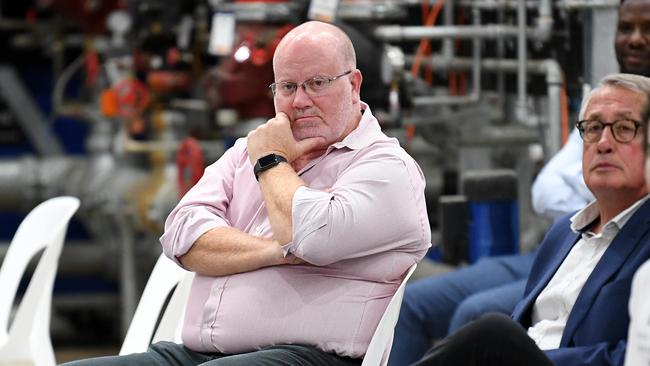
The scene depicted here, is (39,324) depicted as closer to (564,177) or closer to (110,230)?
(564,177)

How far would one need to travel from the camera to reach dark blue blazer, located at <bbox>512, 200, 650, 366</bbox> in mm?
2932

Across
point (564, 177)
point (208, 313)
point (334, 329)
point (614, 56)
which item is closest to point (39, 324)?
point (208, 313)

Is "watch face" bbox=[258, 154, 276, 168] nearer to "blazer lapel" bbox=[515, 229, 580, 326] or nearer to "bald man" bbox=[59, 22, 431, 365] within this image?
"bald man" bbox=[59, 22, 431, 365]

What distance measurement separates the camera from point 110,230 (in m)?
8.48

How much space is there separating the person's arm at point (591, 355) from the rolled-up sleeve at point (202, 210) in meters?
0.85

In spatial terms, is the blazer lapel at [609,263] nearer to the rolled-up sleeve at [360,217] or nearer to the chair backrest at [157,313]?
the rolled-up sleeve at [360,217]

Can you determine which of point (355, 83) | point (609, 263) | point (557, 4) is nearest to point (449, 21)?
point (557, 4)

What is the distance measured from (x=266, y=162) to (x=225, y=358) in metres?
0.47

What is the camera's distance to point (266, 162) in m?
3.25

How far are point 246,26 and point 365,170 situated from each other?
10.7 ft

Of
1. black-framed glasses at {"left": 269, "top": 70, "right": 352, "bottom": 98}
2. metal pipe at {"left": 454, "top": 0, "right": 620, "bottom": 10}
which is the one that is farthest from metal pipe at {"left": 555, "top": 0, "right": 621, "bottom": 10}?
black-framed glasses at {"left": 269, "top": 70, "right": 352, "bottom": 98}

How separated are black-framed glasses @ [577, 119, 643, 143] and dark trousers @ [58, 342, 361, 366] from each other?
2.40ft

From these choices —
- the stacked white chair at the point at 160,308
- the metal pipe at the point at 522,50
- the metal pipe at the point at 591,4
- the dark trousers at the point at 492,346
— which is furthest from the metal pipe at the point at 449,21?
the dark trousers at the point at 492,346

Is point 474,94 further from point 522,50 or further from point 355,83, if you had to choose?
point 355,83
